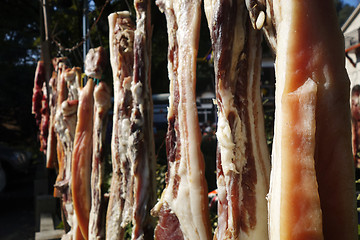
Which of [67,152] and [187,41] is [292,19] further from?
[67,152]

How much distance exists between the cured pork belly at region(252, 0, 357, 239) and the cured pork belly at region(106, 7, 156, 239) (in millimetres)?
1058

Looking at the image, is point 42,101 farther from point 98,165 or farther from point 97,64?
point 98,165

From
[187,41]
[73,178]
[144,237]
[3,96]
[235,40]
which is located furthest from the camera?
[3,96]

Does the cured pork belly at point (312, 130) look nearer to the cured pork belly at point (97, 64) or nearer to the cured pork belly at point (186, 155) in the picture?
the cured pork belly at point (186, 155)

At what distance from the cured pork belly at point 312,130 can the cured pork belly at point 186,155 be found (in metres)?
0.48

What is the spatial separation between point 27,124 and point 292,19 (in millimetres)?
13840

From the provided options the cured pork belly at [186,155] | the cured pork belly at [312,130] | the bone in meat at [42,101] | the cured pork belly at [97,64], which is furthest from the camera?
the bone in meat at [42,101]

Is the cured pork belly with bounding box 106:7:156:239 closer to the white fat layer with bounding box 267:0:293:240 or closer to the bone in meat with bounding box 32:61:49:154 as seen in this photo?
the white fat layer with bounding box 267:0:293:240

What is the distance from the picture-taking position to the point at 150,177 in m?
1.90

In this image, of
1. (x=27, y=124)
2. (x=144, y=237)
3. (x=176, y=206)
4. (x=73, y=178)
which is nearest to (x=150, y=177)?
(x=144, y=237)

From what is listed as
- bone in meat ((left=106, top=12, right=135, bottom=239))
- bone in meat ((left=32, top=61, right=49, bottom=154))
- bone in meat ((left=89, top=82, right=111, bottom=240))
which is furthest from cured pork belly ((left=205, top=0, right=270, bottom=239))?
bone in meat ((left=32, top=61, right=49, bottom=154))

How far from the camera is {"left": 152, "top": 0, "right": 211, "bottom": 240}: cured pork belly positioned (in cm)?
135

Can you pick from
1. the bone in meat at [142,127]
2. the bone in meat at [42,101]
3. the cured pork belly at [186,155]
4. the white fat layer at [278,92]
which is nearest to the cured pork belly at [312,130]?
the white fat layer at [278,92]

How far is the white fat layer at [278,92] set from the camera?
0.89m
